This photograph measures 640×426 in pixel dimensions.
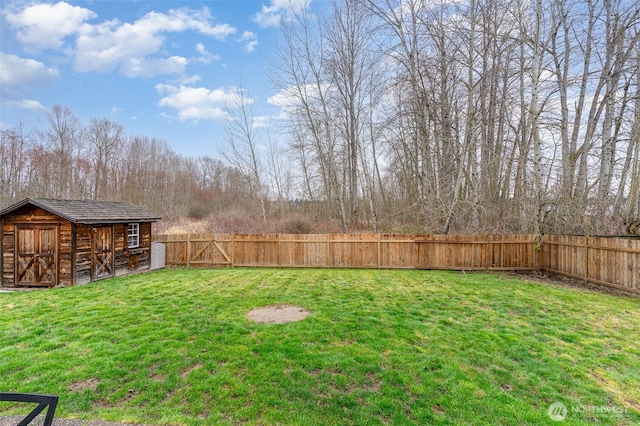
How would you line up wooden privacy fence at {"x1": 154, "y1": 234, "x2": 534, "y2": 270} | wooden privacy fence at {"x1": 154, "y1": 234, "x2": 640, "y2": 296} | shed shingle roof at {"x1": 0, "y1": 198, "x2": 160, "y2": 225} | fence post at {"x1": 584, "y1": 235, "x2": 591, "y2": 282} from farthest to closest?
1. wooden privacy fence at {"x1": 154, "y1": 234, "x2": 534, "y2": 270}
2. wooden privacy fence at {"x1": 154, "y1": 234, "x2": 640, "y2": 296}
3. shed shingle roof at {"x1": 0, "y1": 198, "x2": 160, "y2": 225}
4. fence post at {"x1": 584, "y1": 235, "x2": 591, "y2": 282}

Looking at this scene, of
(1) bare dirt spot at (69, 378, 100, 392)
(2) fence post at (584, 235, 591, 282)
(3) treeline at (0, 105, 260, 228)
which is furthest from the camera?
(3) treeline at (0, 105, 260, 228)

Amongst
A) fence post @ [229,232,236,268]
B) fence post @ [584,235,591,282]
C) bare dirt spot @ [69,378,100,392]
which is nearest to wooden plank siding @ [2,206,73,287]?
fence post @ [229,232,236,268]

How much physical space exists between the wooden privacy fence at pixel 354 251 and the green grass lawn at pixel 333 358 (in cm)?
344

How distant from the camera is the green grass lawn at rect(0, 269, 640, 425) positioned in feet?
9.57

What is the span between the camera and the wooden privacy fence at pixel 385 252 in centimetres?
914

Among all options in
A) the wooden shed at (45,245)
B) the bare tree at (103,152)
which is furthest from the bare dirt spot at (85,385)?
the bare tree at (103,152)

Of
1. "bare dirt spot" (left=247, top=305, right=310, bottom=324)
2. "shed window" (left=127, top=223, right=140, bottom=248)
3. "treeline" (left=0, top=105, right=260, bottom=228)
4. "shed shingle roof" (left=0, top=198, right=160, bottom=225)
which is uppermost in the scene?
"treeline" (left=0, top=105, right=260, bottom=228)

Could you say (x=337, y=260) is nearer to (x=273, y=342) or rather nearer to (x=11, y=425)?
(x=273, y=342)

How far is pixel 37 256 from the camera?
28.6 ft

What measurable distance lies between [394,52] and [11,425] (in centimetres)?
1410

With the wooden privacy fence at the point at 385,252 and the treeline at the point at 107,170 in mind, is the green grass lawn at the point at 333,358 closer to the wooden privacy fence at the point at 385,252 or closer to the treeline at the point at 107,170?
the wooden privacy fence at the point at 385,252

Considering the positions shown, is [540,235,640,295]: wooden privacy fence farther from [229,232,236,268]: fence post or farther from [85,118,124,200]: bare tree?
[85,118,124,200]: bare tree

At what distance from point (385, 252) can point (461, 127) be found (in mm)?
6369

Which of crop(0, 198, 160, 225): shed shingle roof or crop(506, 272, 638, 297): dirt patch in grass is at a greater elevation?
crop(0, 198, 160, 225): shed shingle roof
